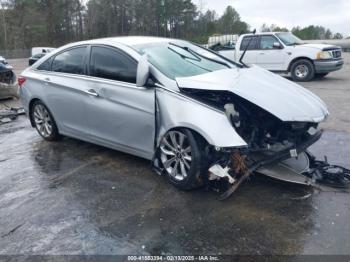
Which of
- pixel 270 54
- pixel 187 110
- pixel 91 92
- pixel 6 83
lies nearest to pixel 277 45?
pixel 270 54

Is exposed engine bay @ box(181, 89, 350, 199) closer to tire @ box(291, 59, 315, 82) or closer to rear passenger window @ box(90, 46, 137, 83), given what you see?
rear passenger window @ box(90, 46, 137, 83)

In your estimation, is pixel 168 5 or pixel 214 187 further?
pixel 168 5

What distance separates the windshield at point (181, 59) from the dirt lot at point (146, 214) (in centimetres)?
135

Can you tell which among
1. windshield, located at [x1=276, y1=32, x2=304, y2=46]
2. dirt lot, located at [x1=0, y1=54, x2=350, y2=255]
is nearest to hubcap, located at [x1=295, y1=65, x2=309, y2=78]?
windshield, located at [x1=276, y1=32, x2=304, y2=46]

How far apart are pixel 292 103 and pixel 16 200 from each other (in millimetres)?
3269

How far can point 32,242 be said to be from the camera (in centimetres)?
350

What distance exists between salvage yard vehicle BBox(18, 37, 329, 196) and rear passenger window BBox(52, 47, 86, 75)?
0.02 meters

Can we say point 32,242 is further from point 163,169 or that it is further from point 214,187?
point 214,187

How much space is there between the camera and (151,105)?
452 cm

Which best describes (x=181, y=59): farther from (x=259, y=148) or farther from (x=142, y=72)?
(x=259, y=148)

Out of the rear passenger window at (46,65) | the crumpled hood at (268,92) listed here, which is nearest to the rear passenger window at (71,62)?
the rear passenger window at (46,65)

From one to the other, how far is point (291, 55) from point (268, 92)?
32.0 feet

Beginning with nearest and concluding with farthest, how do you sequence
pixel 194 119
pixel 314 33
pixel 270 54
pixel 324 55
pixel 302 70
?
pixel 194 119 < pixel 324 55 < pixel 302 70 < pixel 270 54 < pixel 314 33

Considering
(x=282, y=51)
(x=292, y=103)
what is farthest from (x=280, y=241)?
(x=282, y=51)
